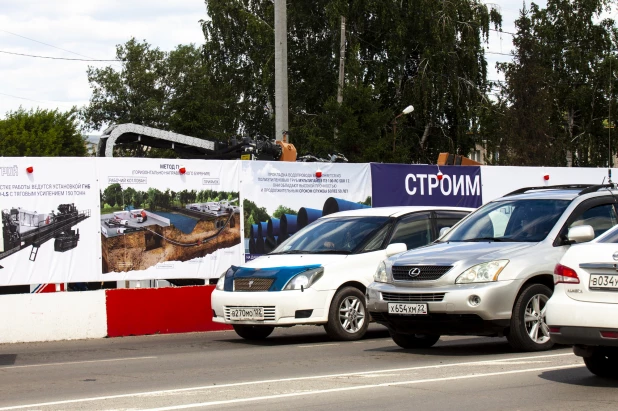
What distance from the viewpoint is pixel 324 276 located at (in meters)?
12.6

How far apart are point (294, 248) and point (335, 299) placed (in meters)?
1.35

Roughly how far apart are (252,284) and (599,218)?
4.32 metres

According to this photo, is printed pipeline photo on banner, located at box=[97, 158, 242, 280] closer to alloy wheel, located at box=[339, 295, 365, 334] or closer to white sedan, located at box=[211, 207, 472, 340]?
white sedan, located at box=[211, 207, 472, 340]

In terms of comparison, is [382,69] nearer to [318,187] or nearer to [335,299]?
[318,187]

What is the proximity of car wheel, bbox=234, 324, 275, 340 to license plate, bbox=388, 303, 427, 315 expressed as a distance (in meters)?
3.04

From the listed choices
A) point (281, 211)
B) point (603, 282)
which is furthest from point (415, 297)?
point (281, 211)

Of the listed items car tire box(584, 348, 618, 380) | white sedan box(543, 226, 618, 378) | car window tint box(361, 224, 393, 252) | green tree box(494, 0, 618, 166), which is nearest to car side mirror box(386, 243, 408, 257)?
car window tint box(361, 224, 393, 252)

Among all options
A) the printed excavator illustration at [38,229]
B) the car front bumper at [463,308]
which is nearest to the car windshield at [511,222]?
the car front bumper at [463,308]

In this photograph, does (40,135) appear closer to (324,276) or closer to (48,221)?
(48,221)

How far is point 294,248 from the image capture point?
13742 mm

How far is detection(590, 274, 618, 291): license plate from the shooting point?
7.67 metres

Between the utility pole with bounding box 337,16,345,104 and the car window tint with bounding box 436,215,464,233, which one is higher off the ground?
the utility pole with bounding box 337,16,345,104

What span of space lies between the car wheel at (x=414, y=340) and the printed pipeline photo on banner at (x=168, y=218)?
5.79 meters

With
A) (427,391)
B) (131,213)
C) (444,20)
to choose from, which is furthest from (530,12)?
(427,391)
